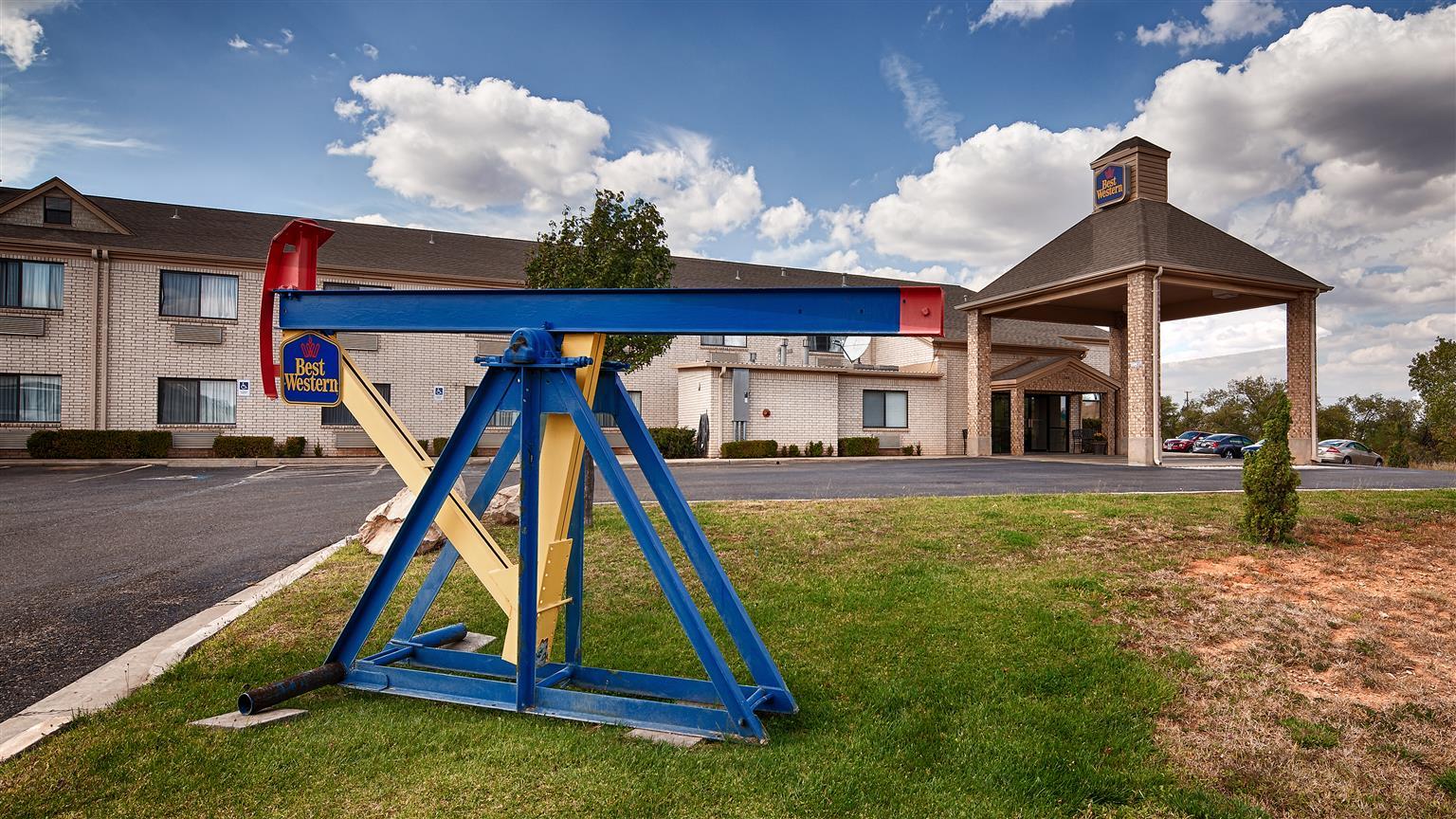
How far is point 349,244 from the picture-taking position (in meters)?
29.0

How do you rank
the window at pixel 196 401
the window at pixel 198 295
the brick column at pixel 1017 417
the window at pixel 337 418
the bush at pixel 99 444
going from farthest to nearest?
1. the brick column at pixel 1017 417
2. the window at pixel 337 418
3. the window at pixel 198 295
4. the window at pixel 196 401
5. the bush at pixel 99 444

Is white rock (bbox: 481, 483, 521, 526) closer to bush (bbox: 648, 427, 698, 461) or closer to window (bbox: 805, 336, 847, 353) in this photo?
bush (bbox: 648, 427, 698, 461)

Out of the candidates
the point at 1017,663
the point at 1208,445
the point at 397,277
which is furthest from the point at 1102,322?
the point at 1017,663

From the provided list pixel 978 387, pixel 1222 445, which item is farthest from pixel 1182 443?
pixel 978 387

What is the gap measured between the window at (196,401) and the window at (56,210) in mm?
6010

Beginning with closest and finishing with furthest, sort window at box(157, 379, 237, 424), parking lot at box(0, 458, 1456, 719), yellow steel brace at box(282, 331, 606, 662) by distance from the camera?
yellow steel brace at box(282, 331, 606, 662) < parking lot at box(0, 458, 1456, 719) < window at box(157, 379, 237, 424)

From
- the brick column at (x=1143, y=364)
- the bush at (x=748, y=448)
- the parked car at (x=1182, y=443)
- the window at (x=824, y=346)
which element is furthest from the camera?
the parked car at (x=1182, y=443)

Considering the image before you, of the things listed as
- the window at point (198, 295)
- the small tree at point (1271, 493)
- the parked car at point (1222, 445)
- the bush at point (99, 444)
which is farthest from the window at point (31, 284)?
the parked car at point (1222, 445)

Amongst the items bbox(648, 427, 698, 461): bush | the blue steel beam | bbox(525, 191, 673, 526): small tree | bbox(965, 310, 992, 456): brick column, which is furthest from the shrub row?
the blue steel beam

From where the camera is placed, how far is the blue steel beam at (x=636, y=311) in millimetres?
3928

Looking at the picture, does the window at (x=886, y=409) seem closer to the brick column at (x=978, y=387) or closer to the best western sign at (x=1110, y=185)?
the brick column at (x=978, y=387)

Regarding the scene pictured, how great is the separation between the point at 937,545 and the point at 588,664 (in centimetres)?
437

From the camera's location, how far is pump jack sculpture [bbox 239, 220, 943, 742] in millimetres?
3984

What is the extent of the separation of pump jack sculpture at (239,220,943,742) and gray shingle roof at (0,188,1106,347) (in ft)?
60.1
